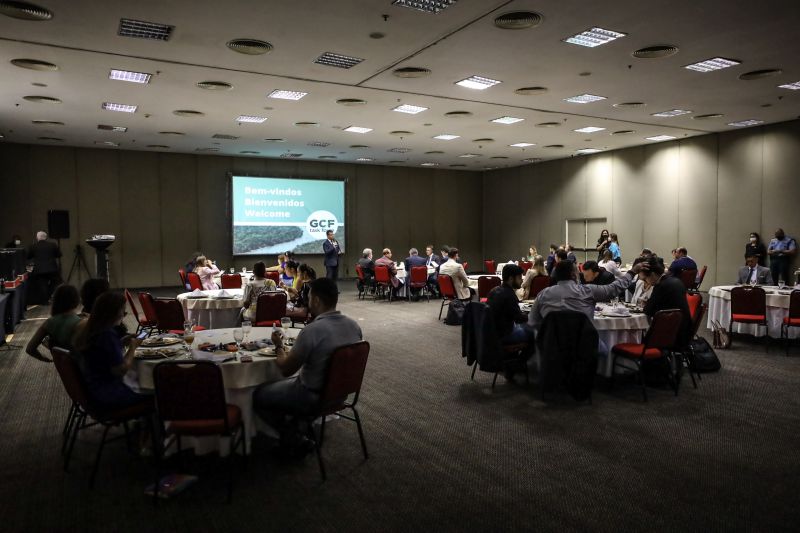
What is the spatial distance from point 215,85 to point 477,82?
13.7 feet

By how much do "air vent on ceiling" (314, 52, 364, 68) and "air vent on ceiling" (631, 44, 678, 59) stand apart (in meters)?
3.70

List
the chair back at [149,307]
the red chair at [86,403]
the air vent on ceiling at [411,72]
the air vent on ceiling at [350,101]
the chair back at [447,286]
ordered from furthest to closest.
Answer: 1. the air vent on ceiling at [350,101]
2. the chair back at [447,286]
3. the air vent on ceiling at [411,72]
4. the chair back at [149,307]
5. the red chair at [86,403]

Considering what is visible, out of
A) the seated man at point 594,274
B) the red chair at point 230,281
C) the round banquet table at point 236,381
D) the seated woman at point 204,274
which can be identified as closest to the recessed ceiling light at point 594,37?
the seated man at point 594,274

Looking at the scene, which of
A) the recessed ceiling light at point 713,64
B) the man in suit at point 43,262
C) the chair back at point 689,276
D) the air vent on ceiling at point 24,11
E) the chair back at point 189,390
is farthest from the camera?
the man in suit at point 43,262

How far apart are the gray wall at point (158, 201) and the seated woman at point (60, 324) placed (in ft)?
45.8

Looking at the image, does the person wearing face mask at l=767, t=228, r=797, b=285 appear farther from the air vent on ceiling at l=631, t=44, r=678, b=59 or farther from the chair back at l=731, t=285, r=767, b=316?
the air vent on ceiling at l=631, t=44, r=678, b=59

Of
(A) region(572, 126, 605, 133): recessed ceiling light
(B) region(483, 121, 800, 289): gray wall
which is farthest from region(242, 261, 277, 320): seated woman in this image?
(B) region(483, 121, 800, 289): gray wall

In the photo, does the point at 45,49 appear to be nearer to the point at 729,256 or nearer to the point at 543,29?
the point at 543,29

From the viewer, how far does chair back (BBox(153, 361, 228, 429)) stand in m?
3.23

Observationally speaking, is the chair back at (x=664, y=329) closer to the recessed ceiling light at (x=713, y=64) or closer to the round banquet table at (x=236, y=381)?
the round banquet table at (x=236, y=381)

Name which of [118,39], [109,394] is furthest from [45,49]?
[109,394]

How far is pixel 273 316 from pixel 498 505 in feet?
14.0

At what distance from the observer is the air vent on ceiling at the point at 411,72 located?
27.0ft

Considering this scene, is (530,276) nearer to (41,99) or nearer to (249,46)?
(249,46)
